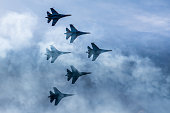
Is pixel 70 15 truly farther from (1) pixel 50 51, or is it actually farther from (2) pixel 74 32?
(1) pixel 50 51

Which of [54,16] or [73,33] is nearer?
[54,16]

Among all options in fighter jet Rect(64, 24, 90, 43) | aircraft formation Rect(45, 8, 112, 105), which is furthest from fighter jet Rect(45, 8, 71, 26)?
fighter jet Rect(64, 24, 90, 43)

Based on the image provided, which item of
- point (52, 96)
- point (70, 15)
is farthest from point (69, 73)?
point (70, 15)

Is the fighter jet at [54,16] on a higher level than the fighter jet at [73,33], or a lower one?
higher

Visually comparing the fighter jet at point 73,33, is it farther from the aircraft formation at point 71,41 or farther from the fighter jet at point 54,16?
the fighter jet at point 54,16

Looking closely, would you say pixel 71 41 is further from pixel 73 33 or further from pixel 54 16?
pixel 54 16

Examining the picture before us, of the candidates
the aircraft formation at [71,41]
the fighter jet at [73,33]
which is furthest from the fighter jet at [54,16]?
the fighter jet at [73,33]

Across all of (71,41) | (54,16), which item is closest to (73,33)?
(71,41)

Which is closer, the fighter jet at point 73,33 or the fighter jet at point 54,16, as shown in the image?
the fighter jet at point 54,16

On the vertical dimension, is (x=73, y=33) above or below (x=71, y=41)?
above

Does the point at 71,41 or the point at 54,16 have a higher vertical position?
the point at 54,16

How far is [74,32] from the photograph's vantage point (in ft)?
429

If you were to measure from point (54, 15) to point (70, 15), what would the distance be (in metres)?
13.6

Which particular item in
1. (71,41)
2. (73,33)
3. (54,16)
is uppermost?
(54,16)
